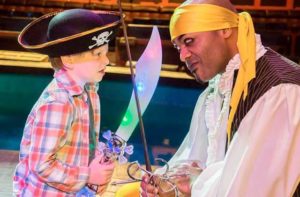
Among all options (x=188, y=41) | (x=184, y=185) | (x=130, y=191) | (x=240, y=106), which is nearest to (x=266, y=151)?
(x=240, y=106)

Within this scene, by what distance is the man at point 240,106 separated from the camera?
1730mm

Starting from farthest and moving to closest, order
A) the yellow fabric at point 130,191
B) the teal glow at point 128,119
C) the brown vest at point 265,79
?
the yellow fabric at point 130,191 < the teal glow at point 128,119 < the brown vest at point 265,79

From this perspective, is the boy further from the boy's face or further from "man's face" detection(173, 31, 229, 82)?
"man's face" detection(173, 31, 229, 82)

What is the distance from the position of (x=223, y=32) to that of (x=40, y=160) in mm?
836

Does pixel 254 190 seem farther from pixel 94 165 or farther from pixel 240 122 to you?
pixel 94 165

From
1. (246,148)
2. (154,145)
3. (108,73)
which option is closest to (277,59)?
(246,148)

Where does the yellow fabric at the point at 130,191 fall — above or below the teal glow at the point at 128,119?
below

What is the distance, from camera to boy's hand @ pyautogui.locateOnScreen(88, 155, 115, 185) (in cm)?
186

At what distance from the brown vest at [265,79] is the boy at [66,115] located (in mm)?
529

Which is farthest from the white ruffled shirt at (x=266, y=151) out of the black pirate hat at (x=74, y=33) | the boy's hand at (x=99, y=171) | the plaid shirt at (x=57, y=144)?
the black pirate hat at (x=74, y=33)

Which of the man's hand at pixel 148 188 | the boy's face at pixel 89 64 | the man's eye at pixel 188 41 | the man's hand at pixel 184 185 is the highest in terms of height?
the man's eye at pixel 188 41

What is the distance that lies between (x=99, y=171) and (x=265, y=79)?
70 centimetres

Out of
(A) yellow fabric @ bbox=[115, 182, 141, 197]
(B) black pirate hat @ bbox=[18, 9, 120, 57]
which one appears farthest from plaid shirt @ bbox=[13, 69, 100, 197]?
(A) yellow fabric @ bbox=[115, 182, 141, 197]

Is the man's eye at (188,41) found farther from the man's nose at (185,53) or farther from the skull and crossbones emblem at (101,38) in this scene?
the skull and crossbones emblem at (101,38)
